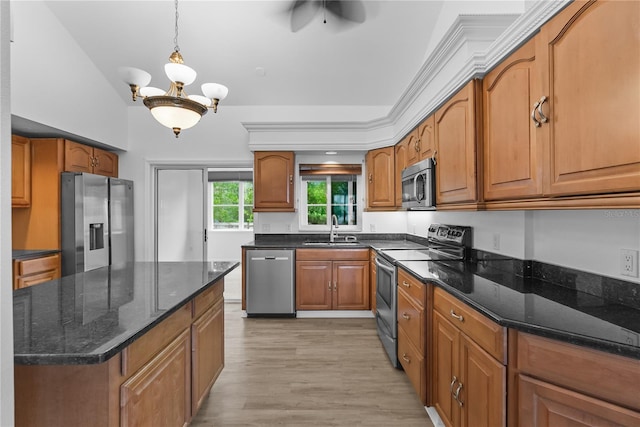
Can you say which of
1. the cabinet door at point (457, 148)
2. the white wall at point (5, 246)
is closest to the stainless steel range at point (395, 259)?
the cabinet door at point (457, 148)

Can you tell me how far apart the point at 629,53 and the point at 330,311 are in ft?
11.4

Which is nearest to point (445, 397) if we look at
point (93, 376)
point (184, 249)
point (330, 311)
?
point (93, 376)

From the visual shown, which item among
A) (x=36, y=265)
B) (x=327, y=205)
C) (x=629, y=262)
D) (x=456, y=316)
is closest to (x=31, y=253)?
(x=36, y=265)

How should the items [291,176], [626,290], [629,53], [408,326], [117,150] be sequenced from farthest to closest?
[117,150] < [291,176] < [408,326] < [626,290] < [629,53]

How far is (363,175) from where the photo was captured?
15.0 feet

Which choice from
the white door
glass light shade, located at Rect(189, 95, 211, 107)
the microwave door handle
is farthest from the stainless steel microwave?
the white door

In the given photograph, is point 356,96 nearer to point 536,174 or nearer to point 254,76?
point 254,76

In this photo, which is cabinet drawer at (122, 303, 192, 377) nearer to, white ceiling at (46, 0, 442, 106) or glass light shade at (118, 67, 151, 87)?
glass light shade at (118, 67, 151, 87)

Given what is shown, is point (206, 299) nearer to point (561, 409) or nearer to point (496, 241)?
point (561, 409)

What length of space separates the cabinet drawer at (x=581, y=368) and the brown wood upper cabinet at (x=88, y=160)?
4434 millimetres

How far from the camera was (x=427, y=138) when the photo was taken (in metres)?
2.77

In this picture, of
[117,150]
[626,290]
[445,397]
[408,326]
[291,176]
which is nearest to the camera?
[626,290]

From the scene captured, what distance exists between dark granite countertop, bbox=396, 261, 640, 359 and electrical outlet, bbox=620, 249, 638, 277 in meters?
0.14

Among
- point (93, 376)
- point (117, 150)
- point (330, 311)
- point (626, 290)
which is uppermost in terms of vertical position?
point (117, 150)
